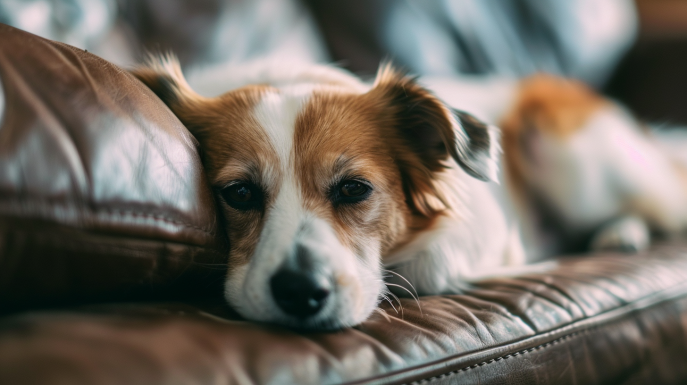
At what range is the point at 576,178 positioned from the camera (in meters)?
2.06

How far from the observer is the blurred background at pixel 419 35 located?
5.55 ft

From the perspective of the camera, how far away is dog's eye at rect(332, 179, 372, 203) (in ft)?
3.66

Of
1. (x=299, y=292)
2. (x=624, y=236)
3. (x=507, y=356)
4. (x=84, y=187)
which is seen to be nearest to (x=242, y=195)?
(x=299, y=292)

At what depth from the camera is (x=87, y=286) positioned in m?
0.69

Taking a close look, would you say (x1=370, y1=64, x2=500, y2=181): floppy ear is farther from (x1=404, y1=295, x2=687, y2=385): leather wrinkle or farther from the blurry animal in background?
the blurry animal in background

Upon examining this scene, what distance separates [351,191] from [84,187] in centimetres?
60

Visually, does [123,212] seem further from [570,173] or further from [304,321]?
[570,173]

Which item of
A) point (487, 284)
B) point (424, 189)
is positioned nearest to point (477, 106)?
point (424, 189)

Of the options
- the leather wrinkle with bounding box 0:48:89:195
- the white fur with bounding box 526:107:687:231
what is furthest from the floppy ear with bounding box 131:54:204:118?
the white fur with bounding box 526:107:687:231

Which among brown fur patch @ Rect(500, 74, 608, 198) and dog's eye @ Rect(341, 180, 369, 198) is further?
brown fur patch @ Rect(500, 74, 608, 198)

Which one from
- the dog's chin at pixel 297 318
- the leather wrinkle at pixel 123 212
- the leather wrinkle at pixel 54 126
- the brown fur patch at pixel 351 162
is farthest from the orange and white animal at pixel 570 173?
the leather wrinkle at pixel 54 126

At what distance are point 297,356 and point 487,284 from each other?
699 millimetres

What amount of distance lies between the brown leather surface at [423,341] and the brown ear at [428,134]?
0.30m

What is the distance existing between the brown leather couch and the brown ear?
34 cm
